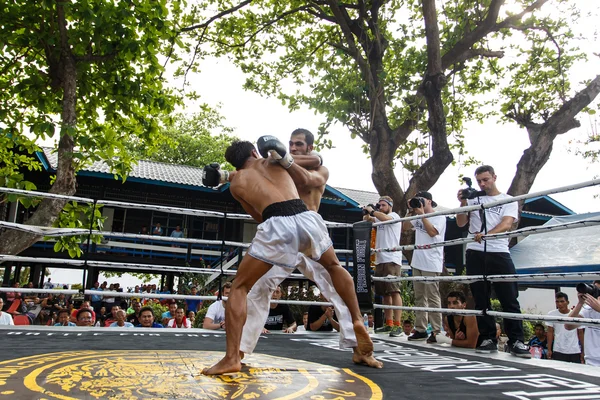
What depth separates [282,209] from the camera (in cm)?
252

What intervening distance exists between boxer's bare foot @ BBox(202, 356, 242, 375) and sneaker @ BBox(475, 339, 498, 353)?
1.87 metres

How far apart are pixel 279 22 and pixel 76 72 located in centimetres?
600

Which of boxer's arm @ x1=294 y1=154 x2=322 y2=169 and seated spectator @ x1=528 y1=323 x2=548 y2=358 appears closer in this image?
boxer's arm @ x1=294 y1=154 x2=322 y2=169

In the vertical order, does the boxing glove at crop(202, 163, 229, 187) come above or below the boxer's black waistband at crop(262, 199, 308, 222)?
above

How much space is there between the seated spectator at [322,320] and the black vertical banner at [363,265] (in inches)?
18.2

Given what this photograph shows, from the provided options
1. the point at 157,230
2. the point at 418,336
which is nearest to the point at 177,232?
the point at 157,230

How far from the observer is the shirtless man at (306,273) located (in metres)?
2.61

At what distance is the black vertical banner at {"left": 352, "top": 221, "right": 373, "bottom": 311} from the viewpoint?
13.6ft

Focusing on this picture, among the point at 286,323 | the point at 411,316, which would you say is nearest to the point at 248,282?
the point at 286,323

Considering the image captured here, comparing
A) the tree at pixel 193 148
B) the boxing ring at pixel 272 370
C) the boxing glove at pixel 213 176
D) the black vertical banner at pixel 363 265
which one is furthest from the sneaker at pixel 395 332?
the tree at pixel 193 148

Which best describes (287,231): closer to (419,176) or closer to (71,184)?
(71,184)

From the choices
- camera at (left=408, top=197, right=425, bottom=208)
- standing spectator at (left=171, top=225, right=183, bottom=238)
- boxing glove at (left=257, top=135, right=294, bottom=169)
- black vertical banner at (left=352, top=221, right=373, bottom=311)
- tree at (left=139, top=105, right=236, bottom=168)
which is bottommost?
black vertical banner at (left=352, top=221, right=373, bottom=311)

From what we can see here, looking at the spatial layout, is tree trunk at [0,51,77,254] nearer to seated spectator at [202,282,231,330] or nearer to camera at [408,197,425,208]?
seated spectator at [202,282,231,330]

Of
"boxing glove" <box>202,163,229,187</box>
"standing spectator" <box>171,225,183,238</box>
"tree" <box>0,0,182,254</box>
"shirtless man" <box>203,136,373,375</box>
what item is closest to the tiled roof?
"standing spectator" <box>171,225,183,238</box>
